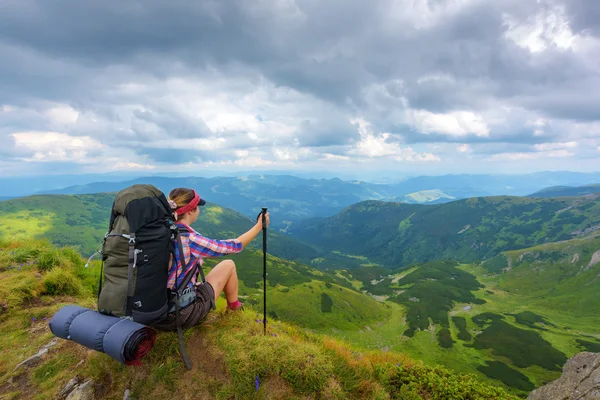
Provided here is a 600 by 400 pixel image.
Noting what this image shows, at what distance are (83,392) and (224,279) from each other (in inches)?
164

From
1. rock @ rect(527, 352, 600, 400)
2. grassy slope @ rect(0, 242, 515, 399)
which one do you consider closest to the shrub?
grassy slope @ rect(0, 242, 515, 399)

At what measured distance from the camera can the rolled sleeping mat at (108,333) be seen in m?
5.85

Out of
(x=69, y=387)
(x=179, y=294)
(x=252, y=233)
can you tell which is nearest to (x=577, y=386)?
(x=252, y=233)

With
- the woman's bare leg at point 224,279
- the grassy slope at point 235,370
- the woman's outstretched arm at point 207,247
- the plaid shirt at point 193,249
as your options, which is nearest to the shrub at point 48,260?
the grassy slope at point 235,370

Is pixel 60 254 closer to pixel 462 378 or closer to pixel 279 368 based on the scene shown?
pixel 279 368

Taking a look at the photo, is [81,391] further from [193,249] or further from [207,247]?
[207,247]

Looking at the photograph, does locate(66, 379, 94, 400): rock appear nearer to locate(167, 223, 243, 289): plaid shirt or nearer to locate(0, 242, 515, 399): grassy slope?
locate(0, 242, 515, 399): grassy slope

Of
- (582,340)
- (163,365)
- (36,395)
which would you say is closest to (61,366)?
(36,395)

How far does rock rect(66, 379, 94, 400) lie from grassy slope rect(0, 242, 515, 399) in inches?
5.1

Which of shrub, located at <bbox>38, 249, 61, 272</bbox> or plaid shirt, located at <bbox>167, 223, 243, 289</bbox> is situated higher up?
plaid shirt, located at <bbox>167, 223, 243, 289</bbox>

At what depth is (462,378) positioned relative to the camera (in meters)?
8.38

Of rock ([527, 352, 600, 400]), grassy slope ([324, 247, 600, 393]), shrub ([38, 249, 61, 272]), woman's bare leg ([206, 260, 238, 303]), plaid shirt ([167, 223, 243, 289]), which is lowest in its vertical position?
grassy slope ([324, 247, 600, 393])

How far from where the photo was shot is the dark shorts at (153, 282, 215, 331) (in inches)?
276

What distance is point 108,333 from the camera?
5.95 m
